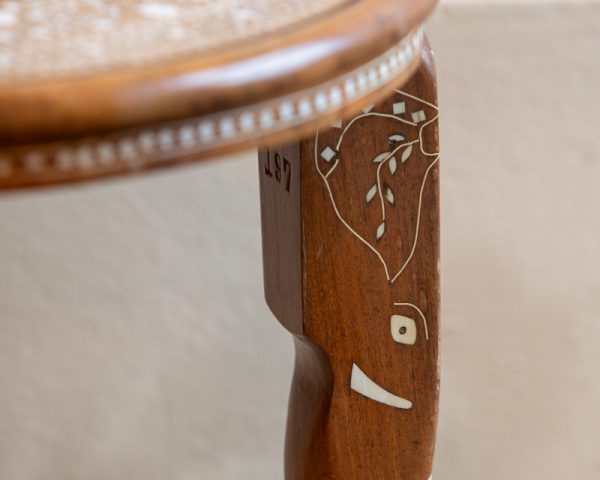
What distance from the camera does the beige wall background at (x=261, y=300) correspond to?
102 centimetres

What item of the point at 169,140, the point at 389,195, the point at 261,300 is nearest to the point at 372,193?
the point at 389,195

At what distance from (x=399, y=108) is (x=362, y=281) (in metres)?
0.12

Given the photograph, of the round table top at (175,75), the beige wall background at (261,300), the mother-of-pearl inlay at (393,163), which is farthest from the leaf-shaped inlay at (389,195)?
the beige wall background at (261,300)

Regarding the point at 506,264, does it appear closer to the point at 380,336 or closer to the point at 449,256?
the point at 449,256

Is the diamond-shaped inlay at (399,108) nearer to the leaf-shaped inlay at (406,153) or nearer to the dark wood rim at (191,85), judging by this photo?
the leaf-shaped inlay at (406,153)

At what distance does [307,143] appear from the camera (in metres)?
0.61

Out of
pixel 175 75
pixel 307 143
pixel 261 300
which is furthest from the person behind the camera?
pixel 261 300

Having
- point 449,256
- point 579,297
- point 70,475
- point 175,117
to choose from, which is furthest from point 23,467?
point 175,117

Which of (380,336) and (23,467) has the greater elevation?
(380,336)

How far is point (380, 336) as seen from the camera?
66cm

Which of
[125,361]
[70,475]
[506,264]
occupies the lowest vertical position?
[70,475]

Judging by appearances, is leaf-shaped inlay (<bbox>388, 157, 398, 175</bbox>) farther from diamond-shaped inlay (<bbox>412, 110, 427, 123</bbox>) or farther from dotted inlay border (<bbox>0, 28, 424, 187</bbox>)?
dotted inlay border (<bbox>0, 28, 424, 187</bbox>)

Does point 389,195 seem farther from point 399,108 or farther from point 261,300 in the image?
point 261,300

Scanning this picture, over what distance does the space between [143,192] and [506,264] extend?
41 cm
